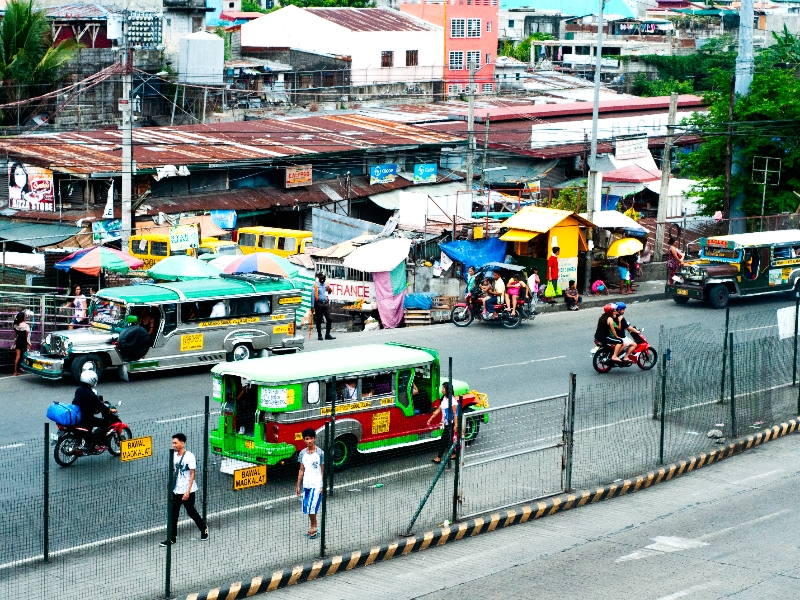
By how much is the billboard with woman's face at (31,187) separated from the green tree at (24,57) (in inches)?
698

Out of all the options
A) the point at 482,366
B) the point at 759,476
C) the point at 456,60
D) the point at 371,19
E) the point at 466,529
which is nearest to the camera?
the point at 466,529

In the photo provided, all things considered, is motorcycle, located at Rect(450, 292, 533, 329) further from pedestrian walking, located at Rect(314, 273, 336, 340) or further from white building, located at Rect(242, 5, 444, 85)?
white building, located at Rect(242, 5, 444, 85)

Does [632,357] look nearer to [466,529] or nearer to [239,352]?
[239,352]

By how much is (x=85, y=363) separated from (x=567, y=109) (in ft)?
148

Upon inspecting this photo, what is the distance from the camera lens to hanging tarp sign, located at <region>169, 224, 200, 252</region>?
111ft

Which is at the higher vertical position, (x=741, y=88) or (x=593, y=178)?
(x=741, y=88)

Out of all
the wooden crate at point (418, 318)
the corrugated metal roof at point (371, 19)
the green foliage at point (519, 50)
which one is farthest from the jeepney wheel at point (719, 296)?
the green foliage at point (519, 50)

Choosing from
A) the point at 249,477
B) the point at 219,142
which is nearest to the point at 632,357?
the point at 249,477

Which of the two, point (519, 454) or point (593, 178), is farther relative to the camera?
point (593, 178)

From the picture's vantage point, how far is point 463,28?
89562mm

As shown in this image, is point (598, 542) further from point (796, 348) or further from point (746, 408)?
point (796, 348)

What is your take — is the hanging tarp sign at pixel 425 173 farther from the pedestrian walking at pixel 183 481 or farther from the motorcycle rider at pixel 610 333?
the pedestrian walking at pixel 183 481

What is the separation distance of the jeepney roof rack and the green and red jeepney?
7588 millimetres

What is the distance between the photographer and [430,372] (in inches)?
707
